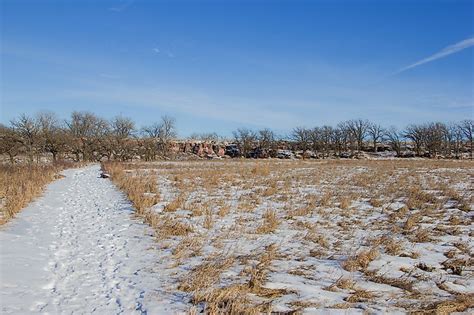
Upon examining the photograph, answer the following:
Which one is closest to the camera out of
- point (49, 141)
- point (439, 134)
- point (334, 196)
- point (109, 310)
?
point (109, 310)

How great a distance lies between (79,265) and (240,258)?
2.72 m

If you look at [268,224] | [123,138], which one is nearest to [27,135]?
[123,138]

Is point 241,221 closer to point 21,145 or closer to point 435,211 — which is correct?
point 435,211

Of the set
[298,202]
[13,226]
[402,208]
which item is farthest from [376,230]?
[13,226]

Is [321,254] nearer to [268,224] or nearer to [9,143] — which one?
[268,224]

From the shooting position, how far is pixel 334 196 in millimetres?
13914

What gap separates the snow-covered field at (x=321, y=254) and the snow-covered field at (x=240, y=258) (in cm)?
3

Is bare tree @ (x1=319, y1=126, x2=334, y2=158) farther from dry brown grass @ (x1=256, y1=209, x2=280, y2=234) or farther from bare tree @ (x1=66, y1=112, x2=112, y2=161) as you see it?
dry brown grass @ (x1=256, y1=209, x2=280, y2=234)

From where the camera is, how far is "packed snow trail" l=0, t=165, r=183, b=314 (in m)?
4.42

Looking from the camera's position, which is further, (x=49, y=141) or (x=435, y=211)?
(x=49, y=141)

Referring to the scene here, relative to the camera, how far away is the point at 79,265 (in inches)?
233

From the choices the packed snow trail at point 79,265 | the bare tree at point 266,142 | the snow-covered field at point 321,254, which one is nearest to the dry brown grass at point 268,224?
the snow-covered field at point 321,254

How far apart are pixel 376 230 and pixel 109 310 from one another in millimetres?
6549

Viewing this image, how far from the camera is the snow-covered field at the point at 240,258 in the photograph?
4477 millimetres
